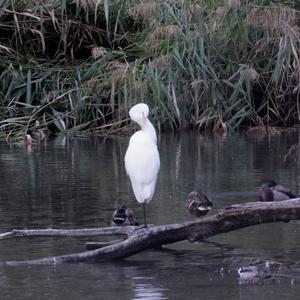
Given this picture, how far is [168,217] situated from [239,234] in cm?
97

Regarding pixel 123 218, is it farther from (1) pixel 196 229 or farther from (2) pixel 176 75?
(2) pixel 176 75

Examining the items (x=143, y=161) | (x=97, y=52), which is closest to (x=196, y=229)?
(x=143, y=161)

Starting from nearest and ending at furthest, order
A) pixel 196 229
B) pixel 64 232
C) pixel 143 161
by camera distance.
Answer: pixel 196 229 < pixel 64 232 < pixel 143 161

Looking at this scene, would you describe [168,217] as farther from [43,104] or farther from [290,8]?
[43,104]

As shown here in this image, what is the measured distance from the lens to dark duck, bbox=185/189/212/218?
862 cm

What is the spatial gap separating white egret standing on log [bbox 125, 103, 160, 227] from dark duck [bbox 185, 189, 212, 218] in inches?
30.9

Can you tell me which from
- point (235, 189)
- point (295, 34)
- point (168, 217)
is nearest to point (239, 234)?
point (168, 217)

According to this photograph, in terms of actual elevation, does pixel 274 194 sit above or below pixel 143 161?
below

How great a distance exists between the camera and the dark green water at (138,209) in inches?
248

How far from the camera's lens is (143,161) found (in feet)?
25.7

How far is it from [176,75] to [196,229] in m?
8.81

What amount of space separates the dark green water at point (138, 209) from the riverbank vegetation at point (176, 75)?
64 centimetres

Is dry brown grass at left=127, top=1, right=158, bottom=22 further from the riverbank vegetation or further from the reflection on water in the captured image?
the reflection on water

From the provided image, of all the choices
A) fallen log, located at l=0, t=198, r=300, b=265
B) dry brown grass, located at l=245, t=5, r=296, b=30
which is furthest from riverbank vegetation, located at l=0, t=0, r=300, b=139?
fallen log, located at l=0, t=198, r=300, b=265
